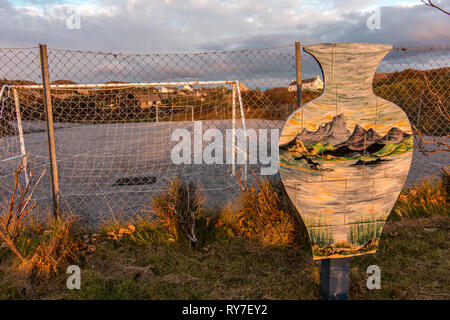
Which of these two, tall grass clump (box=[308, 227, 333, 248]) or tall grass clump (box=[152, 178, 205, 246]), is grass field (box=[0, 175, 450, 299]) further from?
tall grass clump (box=[308, 227, 333, 248])

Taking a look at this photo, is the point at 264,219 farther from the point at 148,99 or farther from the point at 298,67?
the point at 148,99

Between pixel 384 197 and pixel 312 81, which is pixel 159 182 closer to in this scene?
pixel 312 81

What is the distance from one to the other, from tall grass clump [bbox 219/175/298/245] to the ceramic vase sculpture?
3.17 ft

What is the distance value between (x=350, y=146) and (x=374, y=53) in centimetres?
70

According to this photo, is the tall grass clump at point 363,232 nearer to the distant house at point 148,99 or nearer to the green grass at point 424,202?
the green grass at point 424,202

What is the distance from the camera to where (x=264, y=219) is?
3.38 meters

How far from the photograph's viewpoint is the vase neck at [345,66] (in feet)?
7.19

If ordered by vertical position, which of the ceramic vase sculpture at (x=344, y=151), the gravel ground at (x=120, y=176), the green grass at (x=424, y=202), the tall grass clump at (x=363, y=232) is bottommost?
the gravel ground at (x=120, y=176)

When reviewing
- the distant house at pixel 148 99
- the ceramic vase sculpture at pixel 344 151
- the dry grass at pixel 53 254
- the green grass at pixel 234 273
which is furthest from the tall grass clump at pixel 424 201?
the distant house at pixel 148 99

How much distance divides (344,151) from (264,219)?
55.9 inches

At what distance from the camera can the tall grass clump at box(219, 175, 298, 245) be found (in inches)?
129

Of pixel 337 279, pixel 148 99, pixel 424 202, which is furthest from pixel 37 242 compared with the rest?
pixel 148 99
